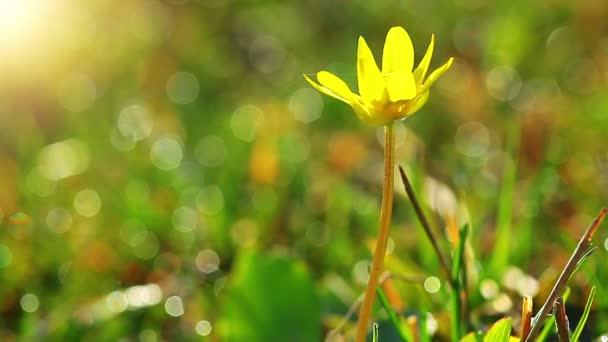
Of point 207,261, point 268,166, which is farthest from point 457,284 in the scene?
point 268,166

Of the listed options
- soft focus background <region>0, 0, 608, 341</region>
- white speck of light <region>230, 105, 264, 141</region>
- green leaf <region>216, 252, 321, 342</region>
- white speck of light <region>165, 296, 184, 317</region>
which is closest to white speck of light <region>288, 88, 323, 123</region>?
soft focus background <region>0, 0, 608, 341</region>

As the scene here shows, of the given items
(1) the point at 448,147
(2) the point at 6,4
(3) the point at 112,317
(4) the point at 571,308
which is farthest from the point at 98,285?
(2) the point at 6,4

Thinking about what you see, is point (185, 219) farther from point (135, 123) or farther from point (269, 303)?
point (135, 123)

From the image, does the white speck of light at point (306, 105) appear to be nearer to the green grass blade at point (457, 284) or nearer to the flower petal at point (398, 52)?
the green grass blade at point (457, 284)

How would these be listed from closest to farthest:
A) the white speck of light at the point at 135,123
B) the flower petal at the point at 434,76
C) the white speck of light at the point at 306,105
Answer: the flower petal at the point at 434,76 → the white speck of light at the point at 135,123 → the white speck of light at the point at 306,105

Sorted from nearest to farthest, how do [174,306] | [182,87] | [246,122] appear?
1. [174,306]
2. [246,122]
3. [182,87]

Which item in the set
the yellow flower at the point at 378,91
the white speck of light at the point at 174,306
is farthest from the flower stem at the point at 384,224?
the white speck of light at the point at 174,306
